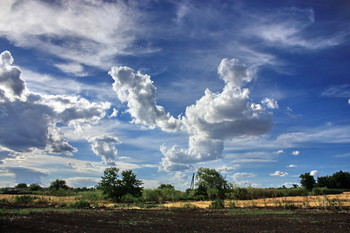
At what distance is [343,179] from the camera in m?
81.8

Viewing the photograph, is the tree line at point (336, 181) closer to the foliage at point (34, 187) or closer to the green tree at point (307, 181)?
the green tree at point (307, 181)

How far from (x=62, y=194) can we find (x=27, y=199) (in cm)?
1530

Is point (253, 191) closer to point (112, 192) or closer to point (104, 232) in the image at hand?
point (112, 192)

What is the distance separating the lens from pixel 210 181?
59.8 m

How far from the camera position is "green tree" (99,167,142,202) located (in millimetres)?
50875

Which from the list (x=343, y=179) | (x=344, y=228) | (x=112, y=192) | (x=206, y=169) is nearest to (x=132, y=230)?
(x=344, y=228)

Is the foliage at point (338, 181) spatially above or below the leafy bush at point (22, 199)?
above

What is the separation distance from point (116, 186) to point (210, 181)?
1940 cm

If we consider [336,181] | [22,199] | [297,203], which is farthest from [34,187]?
[336,181]

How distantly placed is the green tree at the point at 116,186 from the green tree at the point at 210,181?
1434 centimetres

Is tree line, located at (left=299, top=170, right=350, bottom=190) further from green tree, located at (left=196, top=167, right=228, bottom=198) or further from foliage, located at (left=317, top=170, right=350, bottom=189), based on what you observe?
green tree, located at (left=196, top=167, right=228, bottom=198)

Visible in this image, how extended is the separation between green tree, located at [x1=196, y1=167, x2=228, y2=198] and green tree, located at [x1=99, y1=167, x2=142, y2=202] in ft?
47.1

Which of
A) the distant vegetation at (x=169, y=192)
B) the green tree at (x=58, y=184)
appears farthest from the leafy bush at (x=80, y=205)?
the green tree at (x=58, y=184)

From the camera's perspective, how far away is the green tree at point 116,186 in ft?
167
